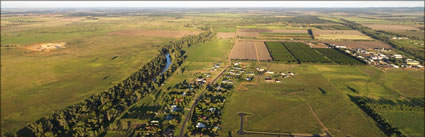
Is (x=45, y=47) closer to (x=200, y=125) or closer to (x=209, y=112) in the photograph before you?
(x=209, y=112)

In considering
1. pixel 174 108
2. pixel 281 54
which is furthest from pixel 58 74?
pixel 281 54

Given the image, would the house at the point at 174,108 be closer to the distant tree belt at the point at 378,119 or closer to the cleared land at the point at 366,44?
the distant tree belt at the point at 378,119

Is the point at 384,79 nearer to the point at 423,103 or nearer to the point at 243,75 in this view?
the point at 423,103

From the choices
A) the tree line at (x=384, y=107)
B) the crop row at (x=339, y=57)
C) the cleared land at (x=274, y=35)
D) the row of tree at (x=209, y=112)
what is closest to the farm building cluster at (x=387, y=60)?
the crop row at (x=339, y=57)

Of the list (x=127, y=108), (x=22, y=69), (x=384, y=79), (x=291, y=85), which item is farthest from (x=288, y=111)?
(x=22, y=69)

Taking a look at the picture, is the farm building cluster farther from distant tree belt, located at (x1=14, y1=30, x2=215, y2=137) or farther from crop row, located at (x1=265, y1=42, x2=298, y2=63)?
distant tree belt, located at (x1=14, y1=30, x2=215, y2=137)

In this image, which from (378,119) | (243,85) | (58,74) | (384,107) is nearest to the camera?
(378,119)
